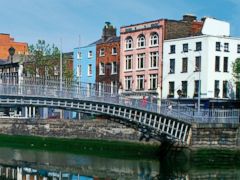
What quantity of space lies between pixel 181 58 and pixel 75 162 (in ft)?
74.0

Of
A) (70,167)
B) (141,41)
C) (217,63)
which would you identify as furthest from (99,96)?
(141,41)

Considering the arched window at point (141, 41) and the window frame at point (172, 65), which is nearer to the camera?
the window frame at point (172, 65)

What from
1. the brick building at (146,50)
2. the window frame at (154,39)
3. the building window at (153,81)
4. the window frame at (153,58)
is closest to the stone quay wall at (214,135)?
the brick building at (146,50)

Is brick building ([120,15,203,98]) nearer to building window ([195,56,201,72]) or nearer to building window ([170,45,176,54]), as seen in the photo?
building window ([170,45,176,54])

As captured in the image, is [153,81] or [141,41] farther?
[141,41]

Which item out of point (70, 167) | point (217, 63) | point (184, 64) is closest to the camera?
point (70, 167)

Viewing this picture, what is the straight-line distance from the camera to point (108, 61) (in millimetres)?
70188

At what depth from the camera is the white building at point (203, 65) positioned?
191 ft

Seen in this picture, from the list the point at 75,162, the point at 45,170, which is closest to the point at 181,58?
the point at 75,162

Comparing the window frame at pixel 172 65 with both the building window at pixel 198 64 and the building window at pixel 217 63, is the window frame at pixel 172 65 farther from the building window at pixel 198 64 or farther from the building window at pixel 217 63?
the building window at pixel 217 63

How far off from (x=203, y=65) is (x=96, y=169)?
23009 millimetres

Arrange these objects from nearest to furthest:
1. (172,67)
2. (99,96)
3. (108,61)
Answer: (99,96) < (172,67) < (108,61)

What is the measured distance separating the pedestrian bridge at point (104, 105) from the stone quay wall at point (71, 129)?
6.51 meters

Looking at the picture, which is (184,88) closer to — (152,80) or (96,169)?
(152,80)
